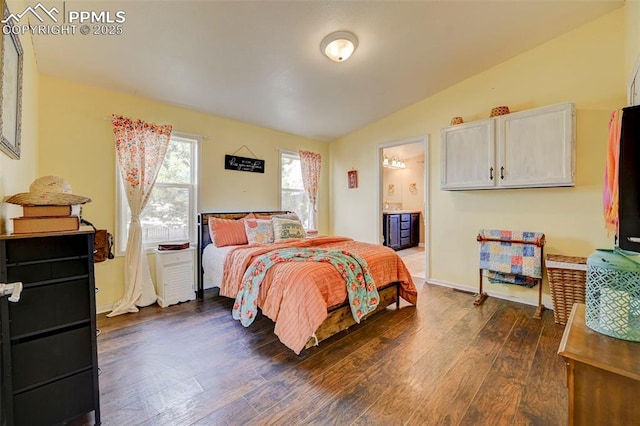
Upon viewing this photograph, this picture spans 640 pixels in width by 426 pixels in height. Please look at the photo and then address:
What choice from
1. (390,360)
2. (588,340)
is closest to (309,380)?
(390,360)

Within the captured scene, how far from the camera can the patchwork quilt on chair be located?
2965mm

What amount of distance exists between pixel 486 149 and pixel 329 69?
205 centimetres

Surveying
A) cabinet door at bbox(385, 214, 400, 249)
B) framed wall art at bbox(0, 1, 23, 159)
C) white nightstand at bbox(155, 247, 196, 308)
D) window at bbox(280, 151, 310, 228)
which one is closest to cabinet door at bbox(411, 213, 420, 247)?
cabinet door at bbox(385, 214, 400, 249)

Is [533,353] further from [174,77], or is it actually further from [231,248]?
[174,77]

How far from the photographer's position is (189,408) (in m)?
1.63

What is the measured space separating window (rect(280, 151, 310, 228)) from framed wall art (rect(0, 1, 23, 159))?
10.6 ft

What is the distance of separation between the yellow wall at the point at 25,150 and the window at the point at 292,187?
116 inches

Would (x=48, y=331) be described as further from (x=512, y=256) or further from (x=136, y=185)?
(x=512, y=256)

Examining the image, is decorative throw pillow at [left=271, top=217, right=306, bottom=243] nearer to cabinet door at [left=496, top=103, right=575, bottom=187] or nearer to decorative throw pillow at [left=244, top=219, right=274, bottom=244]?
decorative throw pillow at [left=244, top=219, right=274, bottom=244]

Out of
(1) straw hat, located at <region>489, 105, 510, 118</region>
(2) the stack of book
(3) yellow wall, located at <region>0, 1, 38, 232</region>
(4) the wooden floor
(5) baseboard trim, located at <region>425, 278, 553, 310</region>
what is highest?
(1) straw hat, located at <region>489, 105, 510, 118</region>

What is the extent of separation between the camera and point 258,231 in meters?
3.60

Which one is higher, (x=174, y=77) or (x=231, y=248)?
(x=174, y=77)

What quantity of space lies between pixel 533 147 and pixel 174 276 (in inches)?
167

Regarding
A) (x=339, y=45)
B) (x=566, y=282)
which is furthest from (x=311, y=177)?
(x=566, y=282)
